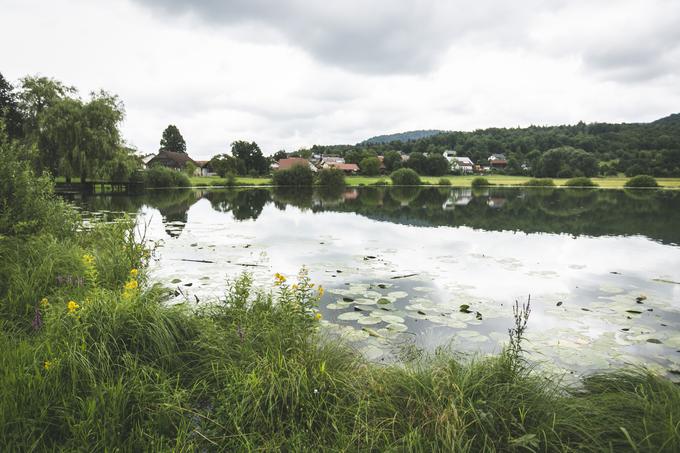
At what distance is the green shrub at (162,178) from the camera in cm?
4981

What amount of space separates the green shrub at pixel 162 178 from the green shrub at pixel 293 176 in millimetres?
15576

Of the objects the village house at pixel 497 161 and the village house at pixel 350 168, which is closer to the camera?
the village house at pixel 350 168

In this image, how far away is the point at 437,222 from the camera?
2177cm

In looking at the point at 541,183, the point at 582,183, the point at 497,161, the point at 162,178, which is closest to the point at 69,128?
the point at 162,178

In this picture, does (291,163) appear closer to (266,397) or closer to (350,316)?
(350,316)

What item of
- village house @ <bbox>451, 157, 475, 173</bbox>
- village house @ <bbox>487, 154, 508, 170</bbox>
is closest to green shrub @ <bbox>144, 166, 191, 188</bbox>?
village house @ <bbox>451, 157, 475, 173</bbox>

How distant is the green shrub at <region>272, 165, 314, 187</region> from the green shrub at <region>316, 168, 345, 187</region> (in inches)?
81.2

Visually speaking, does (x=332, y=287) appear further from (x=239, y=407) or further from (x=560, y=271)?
(x=560, y=271)

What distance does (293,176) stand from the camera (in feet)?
210

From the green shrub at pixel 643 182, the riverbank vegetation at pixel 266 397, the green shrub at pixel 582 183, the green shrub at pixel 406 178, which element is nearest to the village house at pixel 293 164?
the green shrub at pixel 406 178

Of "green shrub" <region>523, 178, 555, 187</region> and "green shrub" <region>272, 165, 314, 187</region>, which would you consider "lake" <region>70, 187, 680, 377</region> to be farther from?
"green shrub" <region>523, 178, 555, 187</region>

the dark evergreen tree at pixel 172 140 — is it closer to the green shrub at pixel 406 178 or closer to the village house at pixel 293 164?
the village house at pixel 293 164

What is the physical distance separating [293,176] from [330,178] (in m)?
6.36

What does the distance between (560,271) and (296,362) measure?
9.84 m
